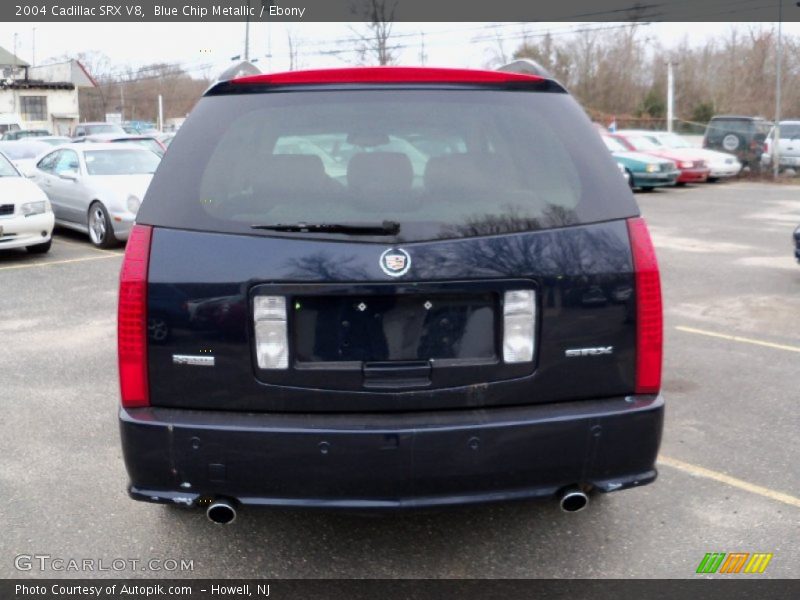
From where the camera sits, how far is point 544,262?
3033 millimetres

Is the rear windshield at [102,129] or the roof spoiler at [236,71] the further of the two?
the rear windshield at [102,129]

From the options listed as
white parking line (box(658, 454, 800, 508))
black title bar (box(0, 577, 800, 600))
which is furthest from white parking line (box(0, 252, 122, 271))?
white parking line (box(658, 454, 800, 508))

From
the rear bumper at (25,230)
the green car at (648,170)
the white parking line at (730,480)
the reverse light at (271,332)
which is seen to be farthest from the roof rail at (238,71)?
the green car at (648,170)

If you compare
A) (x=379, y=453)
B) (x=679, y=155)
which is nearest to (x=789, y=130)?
(x=679, y=155)

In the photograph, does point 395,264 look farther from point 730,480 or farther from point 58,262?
point 58,262

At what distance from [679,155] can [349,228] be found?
23.2m

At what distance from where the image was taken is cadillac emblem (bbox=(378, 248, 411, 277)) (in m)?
2.94

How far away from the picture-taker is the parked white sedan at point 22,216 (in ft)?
36.5

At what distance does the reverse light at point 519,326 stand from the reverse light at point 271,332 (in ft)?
2.46

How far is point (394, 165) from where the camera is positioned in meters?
3.18

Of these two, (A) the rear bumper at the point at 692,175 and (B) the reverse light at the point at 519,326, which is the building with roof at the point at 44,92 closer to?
(A) the rear bumper at the point at 692,175

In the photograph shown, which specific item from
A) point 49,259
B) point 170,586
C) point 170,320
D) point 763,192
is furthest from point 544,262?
point 763,192

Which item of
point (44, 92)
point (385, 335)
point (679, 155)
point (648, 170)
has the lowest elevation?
point (385, 335)

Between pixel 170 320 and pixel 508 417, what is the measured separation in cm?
120
